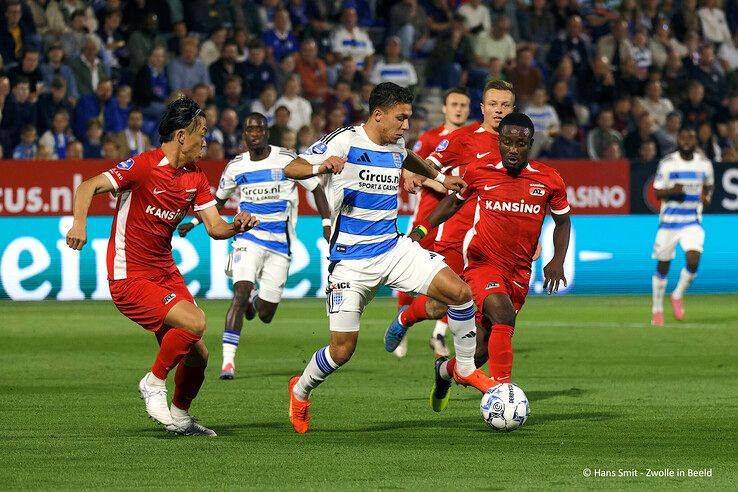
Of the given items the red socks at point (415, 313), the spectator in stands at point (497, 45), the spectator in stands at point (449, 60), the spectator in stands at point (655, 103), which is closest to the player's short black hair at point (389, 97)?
the red socks at point (415, 313)

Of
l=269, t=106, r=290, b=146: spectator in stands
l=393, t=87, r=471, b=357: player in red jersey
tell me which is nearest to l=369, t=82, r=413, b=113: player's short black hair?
l=393, t=87, r=471, b=357: player in red jersey

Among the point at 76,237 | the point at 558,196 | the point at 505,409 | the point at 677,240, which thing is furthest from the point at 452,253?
the point at 677,240

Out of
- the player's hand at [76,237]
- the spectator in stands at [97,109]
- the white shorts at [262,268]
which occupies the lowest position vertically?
the white shorts at [262,268]

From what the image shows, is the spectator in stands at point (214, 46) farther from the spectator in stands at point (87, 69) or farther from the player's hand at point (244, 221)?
the player's hand at point (244, 221)

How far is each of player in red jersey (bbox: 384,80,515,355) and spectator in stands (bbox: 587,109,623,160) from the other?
14006mm

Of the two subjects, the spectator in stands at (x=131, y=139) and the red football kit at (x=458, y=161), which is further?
the spectator in stands at (x=131, y=139)

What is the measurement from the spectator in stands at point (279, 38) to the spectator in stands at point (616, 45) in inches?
254

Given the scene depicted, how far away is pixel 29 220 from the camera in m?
19.9

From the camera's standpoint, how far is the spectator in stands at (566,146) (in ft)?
83.8

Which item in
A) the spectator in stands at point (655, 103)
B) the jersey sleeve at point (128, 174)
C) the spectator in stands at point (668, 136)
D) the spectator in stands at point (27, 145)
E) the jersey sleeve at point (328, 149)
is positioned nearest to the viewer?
the jersey sleeve at point (128, 174)

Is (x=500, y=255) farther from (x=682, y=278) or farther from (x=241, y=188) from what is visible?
(x=682, y=278)

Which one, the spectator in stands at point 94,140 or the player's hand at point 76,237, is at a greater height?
the spectator in stands at point 94,140

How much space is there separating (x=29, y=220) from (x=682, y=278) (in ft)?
29.1

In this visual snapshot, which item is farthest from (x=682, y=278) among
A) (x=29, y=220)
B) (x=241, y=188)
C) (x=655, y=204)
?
(x=29, y=220)
